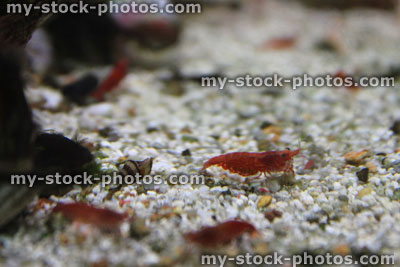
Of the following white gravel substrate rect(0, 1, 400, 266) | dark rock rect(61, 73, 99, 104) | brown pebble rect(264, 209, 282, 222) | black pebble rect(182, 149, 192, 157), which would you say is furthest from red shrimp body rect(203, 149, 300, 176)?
dark rock rect(61, 73, 99, 104)

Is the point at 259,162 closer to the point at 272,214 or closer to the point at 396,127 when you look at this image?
the point at 272,214

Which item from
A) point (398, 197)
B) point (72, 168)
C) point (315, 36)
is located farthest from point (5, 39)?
point (315, 36)

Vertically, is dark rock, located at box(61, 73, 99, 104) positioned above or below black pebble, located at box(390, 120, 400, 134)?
above

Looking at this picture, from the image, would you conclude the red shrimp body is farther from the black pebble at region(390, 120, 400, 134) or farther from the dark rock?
the dark rock

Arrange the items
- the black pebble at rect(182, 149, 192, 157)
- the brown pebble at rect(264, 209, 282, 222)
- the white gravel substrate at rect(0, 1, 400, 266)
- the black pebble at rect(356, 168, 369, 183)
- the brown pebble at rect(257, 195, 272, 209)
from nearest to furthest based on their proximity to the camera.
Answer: the white gravel substrate at rect(0, 1, 400, 266) < the brown pebble at rect(264, 209, 282, 222) < the brown pebble at rect(257, 195, 272, 209) < the black pebble at rect(356, 168, 369, 183) < the black pebble at rect(182, 149, 192, 157)

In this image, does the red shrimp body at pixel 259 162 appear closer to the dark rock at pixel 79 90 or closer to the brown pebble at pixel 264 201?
the brown pebble at pixel 264 201

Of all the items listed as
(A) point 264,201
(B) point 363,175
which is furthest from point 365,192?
(A) point 264,201
